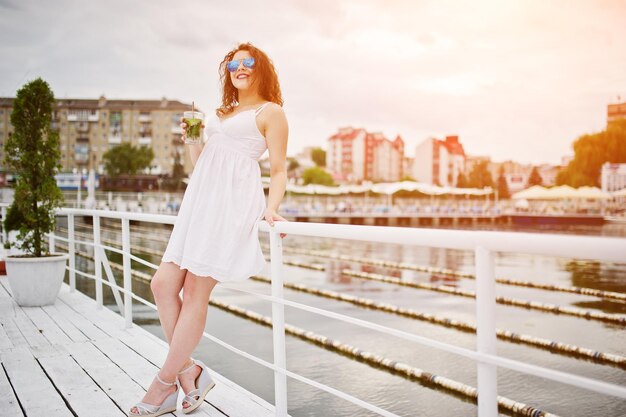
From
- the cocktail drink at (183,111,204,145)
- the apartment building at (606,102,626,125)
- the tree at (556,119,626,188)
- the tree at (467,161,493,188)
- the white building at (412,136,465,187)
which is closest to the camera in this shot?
the cocktail drink at (183,111,204,145)

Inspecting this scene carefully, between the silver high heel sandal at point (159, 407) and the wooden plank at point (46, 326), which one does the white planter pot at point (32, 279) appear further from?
the silver high heel sandal at point (159, 407)

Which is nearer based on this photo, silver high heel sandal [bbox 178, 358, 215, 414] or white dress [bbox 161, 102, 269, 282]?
white dress [bbox 161, 102, 269, 282]

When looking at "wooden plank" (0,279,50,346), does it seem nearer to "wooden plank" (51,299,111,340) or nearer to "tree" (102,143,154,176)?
"wooden plank" (51,299,111,340)

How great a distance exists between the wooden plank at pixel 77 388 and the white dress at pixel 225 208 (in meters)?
0.85

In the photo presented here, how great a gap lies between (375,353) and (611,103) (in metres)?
78.4

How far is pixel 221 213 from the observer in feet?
8.21

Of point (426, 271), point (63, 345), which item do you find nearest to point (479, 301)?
point (63, 345)

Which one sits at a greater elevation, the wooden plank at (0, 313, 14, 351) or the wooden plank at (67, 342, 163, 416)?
the wooden plank at (0, 313, 14, 351)

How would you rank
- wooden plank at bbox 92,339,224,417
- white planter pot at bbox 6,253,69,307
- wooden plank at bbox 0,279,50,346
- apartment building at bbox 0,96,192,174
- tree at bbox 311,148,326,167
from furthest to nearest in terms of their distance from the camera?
tree at bbox 311,148,326,167
apartment building at bbox 0,96,192,174
white planter pot at bbox 6,253,69,307
wooden plank at bbox 0,279,50,346
wooden plank at bbox 92,339,224,417

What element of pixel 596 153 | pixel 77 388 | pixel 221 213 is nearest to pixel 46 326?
pixel 77 388

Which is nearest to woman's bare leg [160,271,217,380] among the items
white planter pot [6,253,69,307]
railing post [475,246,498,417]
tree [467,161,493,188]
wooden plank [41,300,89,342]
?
railing post [475,246,498,417]

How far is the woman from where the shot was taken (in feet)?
8.18

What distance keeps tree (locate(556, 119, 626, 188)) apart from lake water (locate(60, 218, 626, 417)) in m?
48.5

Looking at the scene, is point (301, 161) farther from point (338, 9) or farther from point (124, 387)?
point (124, 387)
